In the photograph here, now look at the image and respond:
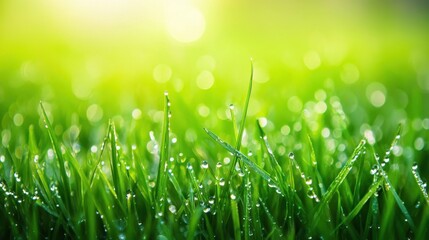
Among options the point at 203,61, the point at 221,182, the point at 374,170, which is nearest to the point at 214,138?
the point at 221,182

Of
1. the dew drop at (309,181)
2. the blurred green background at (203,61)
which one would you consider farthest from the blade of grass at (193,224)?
the blurred green background at (203,61)

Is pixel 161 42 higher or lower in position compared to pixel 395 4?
lower

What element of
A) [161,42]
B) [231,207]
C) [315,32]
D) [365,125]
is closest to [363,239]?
[231,207]

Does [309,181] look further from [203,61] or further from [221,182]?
[203,61]

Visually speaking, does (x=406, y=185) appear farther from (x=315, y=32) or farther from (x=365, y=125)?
(x=315, y=32)

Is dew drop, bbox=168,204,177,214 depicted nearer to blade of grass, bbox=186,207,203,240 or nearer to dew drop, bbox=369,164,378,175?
blade of grass, bbox=186,207,203,240

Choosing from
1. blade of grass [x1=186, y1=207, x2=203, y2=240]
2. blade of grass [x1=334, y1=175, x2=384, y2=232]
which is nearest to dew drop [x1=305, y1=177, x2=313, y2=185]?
blade of grass [x1=334, y1=175, x2=384, y2=232]
